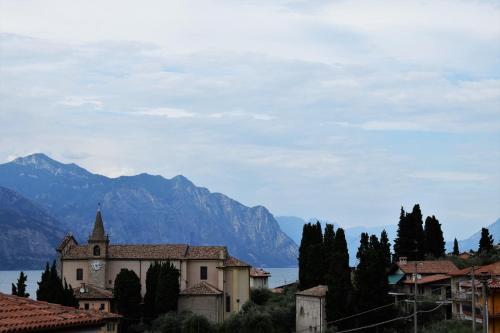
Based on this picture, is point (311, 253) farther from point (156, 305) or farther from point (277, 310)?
point (156, 305)

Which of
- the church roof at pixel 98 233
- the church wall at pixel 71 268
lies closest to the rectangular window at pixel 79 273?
the church wall at pixel 71 268

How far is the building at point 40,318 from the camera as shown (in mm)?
12883

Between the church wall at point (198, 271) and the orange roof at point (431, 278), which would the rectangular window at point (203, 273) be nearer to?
the church wall at point (198, 271)

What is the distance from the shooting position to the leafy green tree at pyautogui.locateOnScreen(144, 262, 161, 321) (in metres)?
70.6

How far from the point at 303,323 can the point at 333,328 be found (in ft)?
28.7

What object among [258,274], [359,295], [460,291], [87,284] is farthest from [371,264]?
[258,274]

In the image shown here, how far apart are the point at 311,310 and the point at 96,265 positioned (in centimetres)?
2233

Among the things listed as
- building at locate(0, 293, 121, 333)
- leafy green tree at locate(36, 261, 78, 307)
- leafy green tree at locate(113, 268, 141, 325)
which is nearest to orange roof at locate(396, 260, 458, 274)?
leafy green tree at locate(113, 268, 141, 325)

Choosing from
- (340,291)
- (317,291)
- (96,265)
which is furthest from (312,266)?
(96,265)

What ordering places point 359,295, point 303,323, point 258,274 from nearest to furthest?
point 359,295 < point 303,323 < point 258,274

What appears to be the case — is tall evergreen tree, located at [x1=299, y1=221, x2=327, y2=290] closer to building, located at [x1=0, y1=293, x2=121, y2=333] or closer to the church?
the church

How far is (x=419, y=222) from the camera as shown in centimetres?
8906

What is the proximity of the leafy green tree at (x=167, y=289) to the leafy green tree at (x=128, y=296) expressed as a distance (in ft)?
6.26

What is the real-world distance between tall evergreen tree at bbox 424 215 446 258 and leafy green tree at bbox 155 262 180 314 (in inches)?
1293
